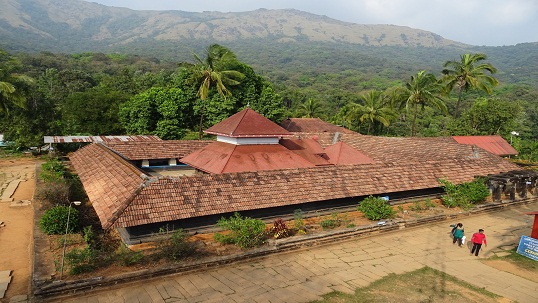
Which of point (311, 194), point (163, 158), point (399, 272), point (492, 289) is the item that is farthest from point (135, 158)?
point (492, 289)

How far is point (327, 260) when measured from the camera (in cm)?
1041

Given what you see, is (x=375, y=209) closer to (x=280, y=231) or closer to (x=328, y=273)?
(x=280, y=231)

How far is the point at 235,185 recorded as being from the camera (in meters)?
12.2

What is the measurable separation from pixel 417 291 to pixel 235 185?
6270 millimetres

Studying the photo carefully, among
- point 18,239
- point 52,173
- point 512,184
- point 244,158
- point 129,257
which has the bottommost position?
point 18,239

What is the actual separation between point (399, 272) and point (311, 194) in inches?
163

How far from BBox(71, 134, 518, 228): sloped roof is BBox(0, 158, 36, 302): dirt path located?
218 cm

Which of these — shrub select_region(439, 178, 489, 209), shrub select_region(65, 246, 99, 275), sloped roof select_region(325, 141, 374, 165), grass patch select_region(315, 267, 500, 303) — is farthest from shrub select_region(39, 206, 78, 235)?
shrub select_region(439, 178, 489, 209)

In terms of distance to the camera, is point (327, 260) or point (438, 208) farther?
point (438, 208)

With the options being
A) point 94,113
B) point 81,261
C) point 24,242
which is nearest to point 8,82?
point 94,113

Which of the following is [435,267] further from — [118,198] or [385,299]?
[118,198]

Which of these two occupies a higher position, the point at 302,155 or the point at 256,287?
the point at 302,155

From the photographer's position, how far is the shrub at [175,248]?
9.52m

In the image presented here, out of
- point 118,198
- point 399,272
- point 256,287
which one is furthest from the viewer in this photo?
point 118,198
